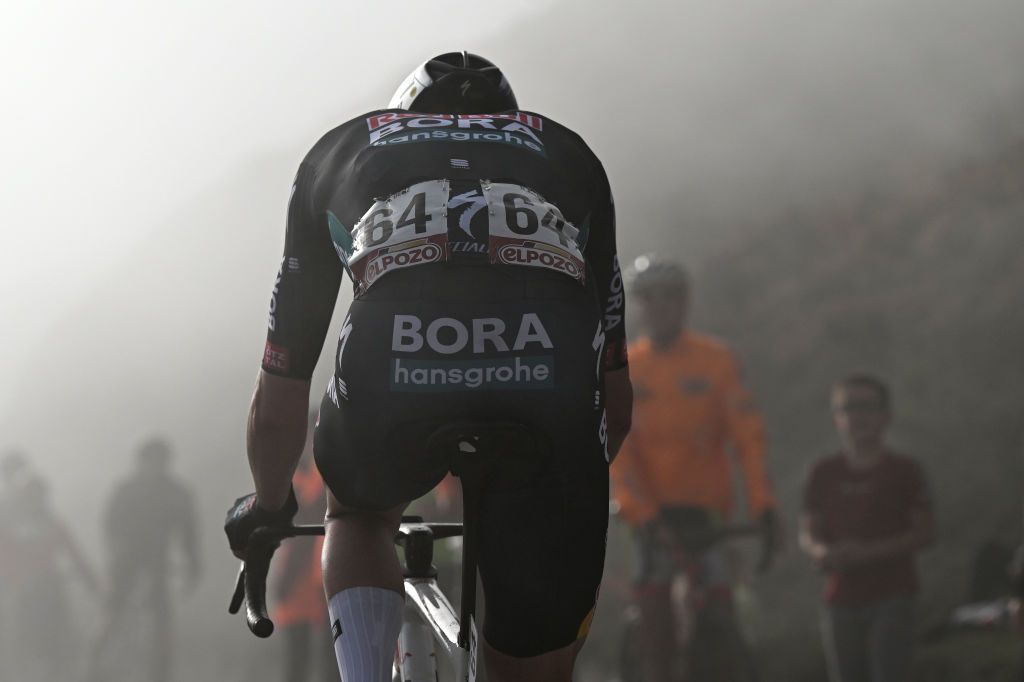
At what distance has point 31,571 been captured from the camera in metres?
11.9

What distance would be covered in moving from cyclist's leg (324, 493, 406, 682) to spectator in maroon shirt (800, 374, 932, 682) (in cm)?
477

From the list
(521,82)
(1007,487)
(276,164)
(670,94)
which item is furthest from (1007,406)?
(276,164)

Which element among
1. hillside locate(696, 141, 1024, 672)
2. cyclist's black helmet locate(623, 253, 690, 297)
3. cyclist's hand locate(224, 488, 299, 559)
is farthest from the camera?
hillside locate(696, 141, 1024, 672)

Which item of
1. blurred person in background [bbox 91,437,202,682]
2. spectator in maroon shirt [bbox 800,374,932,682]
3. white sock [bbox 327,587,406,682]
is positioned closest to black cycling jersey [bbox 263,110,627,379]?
white sock [bbox 327,587,406,682]

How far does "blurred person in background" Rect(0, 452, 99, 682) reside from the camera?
39.2 feet

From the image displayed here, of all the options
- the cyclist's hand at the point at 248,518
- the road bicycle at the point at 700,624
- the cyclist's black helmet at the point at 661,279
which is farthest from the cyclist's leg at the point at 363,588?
the cyclist's black helmet at the point at 661,279

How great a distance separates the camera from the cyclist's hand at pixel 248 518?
2.98m

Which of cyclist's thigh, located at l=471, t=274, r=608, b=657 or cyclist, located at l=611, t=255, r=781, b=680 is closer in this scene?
cyclist's thigh, located at l=471, t=274, r=608, b=657

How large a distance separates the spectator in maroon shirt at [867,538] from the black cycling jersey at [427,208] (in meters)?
4.63

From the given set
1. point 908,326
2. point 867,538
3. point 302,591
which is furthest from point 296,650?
point 908,326

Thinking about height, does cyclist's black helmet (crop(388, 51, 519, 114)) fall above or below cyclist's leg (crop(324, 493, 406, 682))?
above

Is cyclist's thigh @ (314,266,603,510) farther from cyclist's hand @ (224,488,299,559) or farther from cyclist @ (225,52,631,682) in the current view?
cyclist's hand @ (224,488,299,559)

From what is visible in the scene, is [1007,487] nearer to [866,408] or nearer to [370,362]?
[866,408]

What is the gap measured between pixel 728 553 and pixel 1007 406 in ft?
29.3
